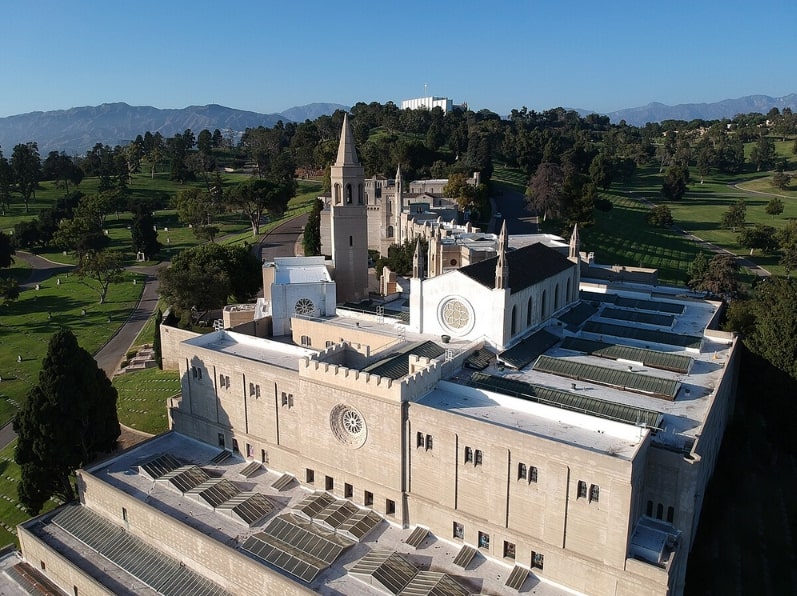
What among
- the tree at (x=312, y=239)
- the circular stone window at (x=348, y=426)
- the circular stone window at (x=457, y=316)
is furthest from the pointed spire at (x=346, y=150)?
the tree at (x=312, y=239)

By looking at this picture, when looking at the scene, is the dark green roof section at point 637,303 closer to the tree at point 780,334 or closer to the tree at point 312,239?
the tree at point 780,334

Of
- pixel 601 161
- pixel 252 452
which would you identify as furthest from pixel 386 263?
pixel 601 161

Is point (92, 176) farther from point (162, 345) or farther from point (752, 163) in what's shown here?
point (752, 163)

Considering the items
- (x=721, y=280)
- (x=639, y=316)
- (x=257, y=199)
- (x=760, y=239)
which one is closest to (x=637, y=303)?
(x=639, y=316)

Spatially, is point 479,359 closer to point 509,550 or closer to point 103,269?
point 509,550

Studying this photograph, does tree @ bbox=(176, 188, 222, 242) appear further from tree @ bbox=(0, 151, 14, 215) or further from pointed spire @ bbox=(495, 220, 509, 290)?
pointed spire @ bbox=(495, 220, 509, 290)
